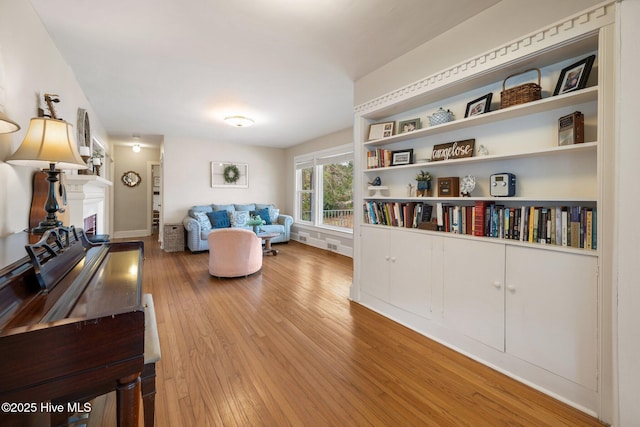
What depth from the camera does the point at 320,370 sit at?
6.33 feet

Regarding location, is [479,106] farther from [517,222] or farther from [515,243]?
[515,243]

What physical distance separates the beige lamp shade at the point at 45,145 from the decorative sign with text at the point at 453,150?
2559 millimetres

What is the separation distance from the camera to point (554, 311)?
171cm

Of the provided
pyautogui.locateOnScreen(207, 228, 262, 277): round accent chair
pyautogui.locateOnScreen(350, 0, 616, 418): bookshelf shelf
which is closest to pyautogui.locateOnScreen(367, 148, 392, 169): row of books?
pyautogui.locateOnScreen(350, 0, 616, 418): bookshelf shelf

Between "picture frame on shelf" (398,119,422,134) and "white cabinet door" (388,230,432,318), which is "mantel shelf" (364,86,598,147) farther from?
"white cabinet door" (388,230,432,318)

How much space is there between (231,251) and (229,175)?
341 centimetres

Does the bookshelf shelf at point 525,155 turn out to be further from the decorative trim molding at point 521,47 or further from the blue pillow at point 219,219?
the blue pillow at point 219,219

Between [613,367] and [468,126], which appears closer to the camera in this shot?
[613,367]

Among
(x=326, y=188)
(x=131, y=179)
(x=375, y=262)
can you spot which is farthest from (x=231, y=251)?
(x=131, y=179)

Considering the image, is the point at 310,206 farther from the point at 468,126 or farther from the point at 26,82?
the point at 26,82

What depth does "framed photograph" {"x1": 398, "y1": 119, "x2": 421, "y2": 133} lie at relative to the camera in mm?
2703

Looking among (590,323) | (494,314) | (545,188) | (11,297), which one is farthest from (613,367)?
(11,297)

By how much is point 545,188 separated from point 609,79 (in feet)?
2.32

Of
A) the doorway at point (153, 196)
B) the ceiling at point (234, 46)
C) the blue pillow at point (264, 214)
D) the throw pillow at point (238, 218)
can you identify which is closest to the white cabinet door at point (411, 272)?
the ceiling at point (234, 46)
